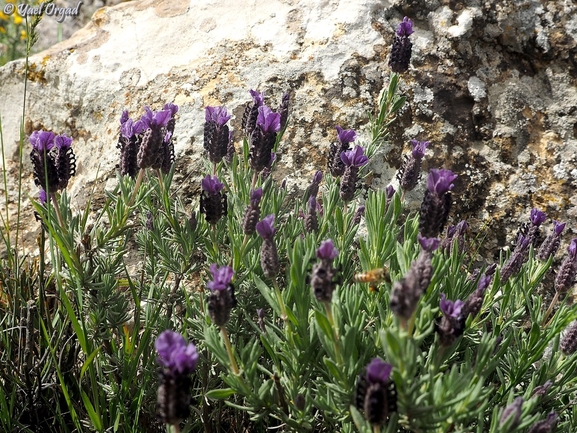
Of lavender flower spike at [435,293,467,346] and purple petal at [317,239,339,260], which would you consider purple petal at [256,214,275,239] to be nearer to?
purple petal at [317,239,339,260]

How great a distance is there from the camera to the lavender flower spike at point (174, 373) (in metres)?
1.24

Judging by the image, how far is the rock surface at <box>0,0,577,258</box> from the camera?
271cm

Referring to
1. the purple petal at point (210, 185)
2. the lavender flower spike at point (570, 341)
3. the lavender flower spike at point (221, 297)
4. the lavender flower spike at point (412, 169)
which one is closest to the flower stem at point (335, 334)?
the lavender flower spike at point (221, 297)

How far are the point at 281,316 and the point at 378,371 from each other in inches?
19.0

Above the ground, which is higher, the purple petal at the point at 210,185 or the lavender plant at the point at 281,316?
the purple petal at the point at 210,185

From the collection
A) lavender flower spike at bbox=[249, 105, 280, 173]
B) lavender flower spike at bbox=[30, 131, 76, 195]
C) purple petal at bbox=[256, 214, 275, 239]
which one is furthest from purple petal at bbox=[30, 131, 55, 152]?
purple petal at bbox=[256, 214, 275, 239]

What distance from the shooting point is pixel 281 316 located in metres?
1.68

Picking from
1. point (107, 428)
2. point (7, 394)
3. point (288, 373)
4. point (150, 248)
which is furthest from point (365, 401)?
point (7, 394)

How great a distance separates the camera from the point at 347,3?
3.07m

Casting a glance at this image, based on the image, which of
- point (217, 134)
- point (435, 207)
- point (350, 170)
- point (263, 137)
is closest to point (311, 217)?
point (350, 170)

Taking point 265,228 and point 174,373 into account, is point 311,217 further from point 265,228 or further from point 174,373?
point 174,373

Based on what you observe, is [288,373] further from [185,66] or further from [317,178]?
[185,66]

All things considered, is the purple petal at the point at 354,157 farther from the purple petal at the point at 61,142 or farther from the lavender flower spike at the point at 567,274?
the purple petal at the point at 61,142

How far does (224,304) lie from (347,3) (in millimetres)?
2108
